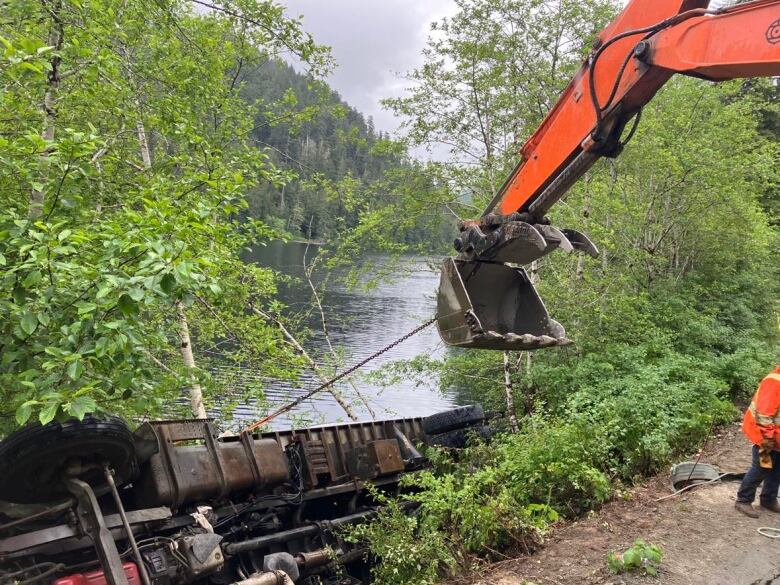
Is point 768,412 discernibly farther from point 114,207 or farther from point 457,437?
point 114,207

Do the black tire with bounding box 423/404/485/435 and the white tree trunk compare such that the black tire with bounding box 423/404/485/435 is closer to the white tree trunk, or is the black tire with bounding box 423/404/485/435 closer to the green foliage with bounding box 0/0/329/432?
the green foliage with bounding box 0/0/329/432

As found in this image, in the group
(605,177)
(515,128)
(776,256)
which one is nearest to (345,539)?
(515,128)

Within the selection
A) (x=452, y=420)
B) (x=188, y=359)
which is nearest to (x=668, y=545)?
(x=452, y=420)

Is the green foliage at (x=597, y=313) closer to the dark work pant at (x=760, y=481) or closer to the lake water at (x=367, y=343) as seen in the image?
the dark work pant at (x=760, y=481)

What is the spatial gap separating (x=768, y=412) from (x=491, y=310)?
2.75m

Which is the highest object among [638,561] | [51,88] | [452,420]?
[51,88]

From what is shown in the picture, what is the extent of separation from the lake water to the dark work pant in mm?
6641

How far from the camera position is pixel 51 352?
2.92m

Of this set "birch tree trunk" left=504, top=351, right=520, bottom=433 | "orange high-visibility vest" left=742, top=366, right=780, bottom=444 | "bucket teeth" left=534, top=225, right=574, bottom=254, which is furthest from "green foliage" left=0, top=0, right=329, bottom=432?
"orange high-visibility vest" left=742, top=366, right=780, bottom=444

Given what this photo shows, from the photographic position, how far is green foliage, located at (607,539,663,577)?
403 cm

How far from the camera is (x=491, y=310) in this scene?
4871 mm

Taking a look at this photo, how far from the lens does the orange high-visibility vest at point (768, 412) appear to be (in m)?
4.85

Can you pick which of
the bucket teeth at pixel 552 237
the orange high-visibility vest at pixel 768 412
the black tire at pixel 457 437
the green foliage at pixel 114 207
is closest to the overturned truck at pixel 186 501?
the green foliage at pixel 114 207

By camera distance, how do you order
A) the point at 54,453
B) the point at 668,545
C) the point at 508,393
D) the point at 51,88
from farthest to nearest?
the point at 508,393
the point at 51,88
the point at 668,545
the point at 54,453
